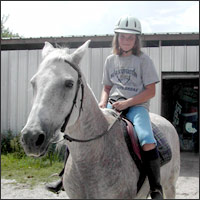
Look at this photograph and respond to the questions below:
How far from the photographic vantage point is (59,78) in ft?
6.74

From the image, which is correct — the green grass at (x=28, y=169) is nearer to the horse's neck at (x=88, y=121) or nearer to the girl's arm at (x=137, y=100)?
the girl's arm at (x=137, y=100)

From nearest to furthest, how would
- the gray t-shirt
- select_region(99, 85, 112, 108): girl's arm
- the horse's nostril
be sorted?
the horse's nostril, the gray t-shirt, select_region(99, 85, 112, 108): girl's arm

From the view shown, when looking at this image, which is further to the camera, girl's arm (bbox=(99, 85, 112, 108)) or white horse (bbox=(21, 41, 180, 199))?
girl's arm (bbox=(99, 85, 112, 108))

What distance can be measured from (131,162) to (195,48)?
637 cm

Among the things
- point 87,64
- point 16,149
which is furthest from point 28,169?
point 87,64

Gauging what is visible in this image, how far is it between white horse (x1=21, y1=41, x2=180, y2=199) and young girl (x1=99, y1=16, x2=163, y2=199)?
172mm

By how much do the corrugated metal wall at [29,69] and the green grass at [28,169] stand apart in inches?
60.6

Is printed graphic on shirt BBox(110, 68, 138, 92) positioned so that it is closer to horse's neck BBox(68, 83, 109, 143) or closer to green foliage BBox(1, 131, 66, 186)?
horse's neck BBox(68, 83, 109, 143)

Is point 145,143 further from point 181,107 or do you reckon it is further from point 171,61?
point 181,107

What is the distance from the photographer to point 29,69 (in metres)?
8.84

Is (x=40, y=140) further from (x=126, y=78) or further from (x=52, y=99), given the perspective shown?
(x=126, y=78)

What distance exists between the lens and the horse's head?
6.12ft

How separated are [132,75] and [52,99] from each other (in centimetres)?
128

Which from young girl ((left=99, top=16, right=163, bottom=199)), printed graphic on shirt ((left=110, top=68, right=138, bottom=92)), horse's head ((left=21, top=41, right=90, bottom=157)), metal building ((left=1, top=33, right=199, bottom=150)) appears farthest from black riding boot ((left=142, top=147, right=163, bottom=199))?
metal building ((left=1, top=33, right=199, bottom=150))
